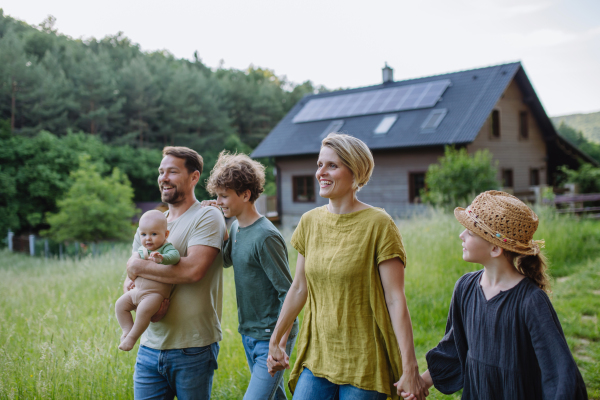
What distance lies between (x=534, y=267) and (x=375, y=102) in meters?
23.6

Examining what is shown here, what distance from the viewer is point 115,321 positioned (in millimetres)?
4773

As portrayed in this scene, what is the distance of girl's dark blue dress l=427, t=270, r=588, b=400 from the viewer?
6.18 feet

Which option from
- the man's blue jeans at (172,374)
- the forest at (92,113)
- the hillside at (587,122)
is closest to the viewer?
the man's blue jeans at (172,374)

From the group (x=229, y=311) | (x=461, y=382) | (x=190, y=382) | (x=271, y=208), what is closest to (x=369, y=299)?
(x=461, y=382)

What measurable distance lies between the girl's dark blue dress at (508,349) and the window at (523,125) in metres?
25.1

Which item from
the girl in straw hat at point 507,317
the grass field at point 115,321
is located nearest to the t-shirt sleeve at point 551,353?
the girl in straw hat at point 507,317

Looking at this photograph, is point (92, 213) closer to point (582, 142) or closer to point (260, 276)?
point (260, 276)

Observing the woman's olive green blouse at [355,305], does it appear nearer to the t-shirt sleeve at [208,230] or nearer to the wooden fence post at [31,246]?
the t-shirt sleeve at [208,230]

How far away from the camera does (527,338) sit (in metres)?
2.02

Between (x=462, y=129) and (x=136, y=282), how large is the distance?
64.0ft

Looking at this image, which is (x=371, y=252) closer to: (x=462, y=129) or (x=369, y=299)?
(x=369, y=299)

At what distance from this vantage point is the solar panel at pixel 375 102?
23250mm

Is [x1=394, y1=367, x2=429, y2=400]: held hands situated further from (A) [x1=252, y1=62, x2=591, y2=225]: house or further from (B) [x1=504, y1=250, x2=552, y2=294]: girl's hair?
(A) [x1=252, y1=62, x2=591, y2=225]: house

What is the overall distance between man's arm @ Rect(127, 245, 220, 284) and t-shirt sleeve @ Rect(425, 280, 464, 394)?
4.58 feet
